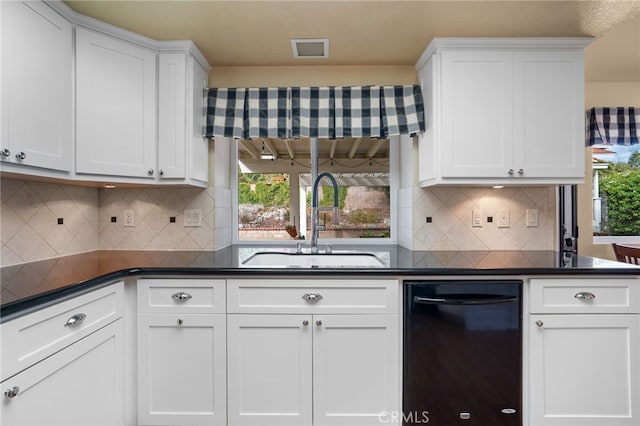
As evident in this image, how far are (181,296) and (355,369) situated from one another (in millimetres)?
909

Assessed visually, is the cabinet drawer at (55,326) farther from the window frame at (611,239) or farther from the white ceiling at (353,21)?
the window frame at (611,239)

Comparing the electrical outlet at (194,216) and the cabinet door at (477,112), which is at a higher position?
the cabinet door at (477,112)

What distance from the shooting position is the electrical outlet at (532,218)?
90.0 inches

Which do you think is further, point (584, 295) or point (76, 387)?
point (584, 295)

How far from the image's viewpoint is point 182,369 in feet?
5.43

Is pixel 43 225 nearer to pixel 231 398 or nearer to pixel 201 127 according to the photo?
pixel 201 127

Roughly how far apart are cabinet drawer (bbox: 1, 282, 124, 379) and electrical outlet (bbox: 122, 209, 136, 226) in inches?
31.3

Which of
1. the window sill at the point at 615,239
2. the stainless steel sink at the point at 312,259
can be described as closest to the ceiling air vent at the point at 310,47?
the stainless steel sink at the point at 312,259

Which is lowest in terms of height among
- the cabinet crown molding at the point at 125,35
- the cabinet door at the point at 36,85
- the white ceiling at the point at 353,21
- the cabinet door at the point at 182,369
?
the cabinet door at the point at 182,369

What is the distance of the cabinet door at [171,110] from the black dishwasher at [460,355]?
149cm

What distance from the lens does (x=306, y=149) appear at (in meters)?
2.61

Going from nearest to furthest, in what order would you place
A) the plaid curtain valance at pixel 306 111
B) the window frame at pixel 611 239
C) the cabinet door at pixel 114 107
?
the cabinet door at pixel 114 107
the plaid curtain valance at pixel 306 111
the window frame at pixel 611 239

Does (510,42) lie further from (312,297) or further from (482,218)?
(312,297)

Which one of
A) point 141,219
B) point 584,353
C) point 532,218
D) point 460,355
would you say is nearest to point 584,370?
point 584,353
